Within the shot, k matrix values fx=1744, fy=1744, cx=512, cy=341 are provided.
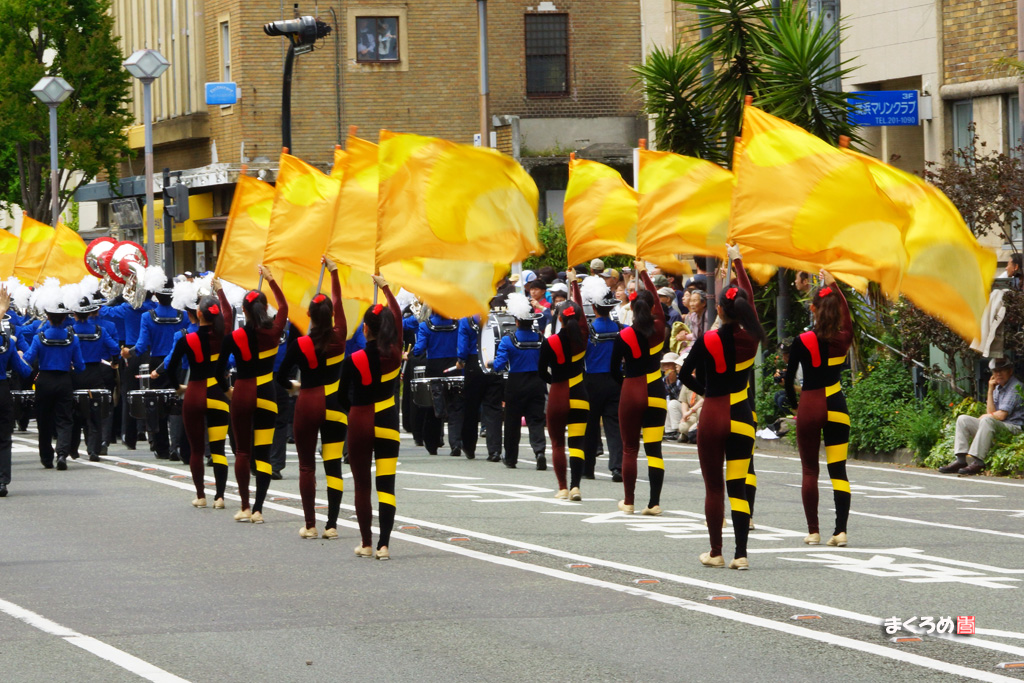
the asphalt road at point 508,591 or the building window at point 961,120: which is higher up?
the building window at point 961,120

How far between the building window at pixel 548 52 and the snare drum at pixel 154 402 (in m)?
26.5

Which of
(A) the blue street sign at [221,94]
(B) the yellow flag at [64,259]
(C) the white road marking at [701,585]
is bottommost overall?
(C) the white road marking at [701,585]

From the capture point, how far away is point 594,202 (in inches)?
627

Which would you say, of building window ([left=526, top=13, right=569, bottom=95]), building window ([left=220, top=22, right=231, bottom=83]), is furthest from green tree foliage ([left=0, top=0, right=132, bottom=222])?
building window ([left=526, top=13, right=569, bottom=95])

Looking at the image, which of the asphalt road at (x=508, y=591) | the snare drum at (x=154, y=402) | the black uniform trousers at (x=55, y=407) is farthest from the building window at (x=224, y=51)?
the asphalt road at (x=508, y=591)

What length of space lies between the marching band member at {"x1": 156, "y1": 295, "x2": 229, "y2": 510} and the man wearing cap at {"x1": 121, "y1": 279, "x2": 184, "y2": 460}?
4.25 metres

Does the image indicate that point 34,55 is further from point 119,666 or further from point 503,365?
point 119,666

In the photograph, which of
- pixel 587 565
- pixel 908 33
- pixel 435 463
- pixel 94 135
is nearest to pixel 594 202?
pixel 435 463

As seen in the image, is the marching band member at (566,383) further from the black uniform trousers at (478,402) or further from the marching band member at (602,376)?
the black uniform trousers at (478,402)

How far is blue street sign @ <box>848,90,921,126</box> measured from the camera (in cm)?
2195

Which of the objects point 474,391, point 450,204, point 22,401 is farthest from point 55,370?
point 450,204

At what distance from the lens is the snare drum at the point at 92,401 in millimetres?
19188

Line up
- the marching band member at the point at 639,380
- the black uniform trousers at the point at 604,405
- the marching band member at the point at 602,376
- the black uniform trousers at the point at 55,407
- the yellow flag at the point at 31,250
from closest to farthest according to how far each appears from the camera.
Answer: the marching band member at the point at 639,380
the marching band member at the point at 602,376
the black uniform trousers at the point at 604,405
the black uniform trousers at the point at 55,407
the yellow flag at the point at 31,250

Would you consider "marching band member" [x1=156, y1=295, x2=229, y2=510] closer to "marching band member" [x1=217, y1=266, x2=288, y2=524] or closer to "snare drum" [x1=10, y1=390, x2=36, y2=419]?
"marching band member" [x1=217, y1=266, x2=288, y2=524]
